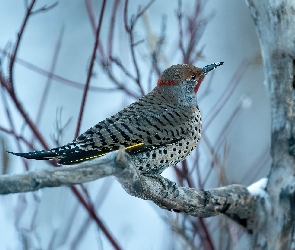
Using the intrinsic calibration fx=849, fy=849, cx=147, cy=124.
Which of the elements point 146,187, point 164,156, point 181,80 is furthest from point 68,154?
point 181,80

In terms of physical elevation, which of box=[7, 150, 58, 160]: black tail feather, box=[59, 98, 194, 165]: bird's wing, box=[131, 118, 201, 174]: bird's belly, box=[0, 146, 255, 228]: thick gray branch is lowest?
box=[0, 146, 255, 228]: thick gray branch

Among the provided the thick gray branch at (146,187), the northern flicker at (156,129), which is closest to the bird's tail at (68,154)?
the northern flicker at (156,129)

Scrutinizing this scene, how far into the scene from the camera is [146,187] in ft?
12.1

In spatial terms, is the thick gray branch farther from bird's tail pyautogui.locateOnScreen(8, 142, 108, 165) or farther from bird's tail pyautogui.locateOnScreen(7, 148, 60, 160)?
bird's tail pyautogui.locateOnScreen(7, 148, 60, 160)

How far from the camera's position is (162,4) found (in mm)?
9711

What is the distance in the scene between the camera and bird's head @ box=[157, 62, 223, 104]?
14.4 feet

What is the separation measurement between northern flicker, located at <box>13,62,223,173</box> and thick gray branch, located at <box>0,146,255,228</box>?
0.13 meters

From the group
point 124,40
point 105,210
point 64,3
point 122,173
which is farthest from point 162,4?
point 122,173

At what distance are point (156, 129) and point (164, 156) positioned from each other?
0.46ft

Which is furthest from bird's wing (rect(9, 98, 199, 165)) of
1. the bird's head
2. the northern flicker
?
the bird's head

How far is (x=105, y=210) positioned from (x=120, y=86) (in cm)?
430

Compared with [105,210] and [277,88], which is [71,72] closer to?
[105,210]

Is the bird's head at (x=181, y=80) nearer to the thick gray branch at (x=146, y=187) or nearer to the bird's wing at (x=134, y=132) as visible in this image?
the bird's wing at (x=134, y=132)

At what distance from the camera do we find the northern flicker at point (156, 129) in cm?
374
